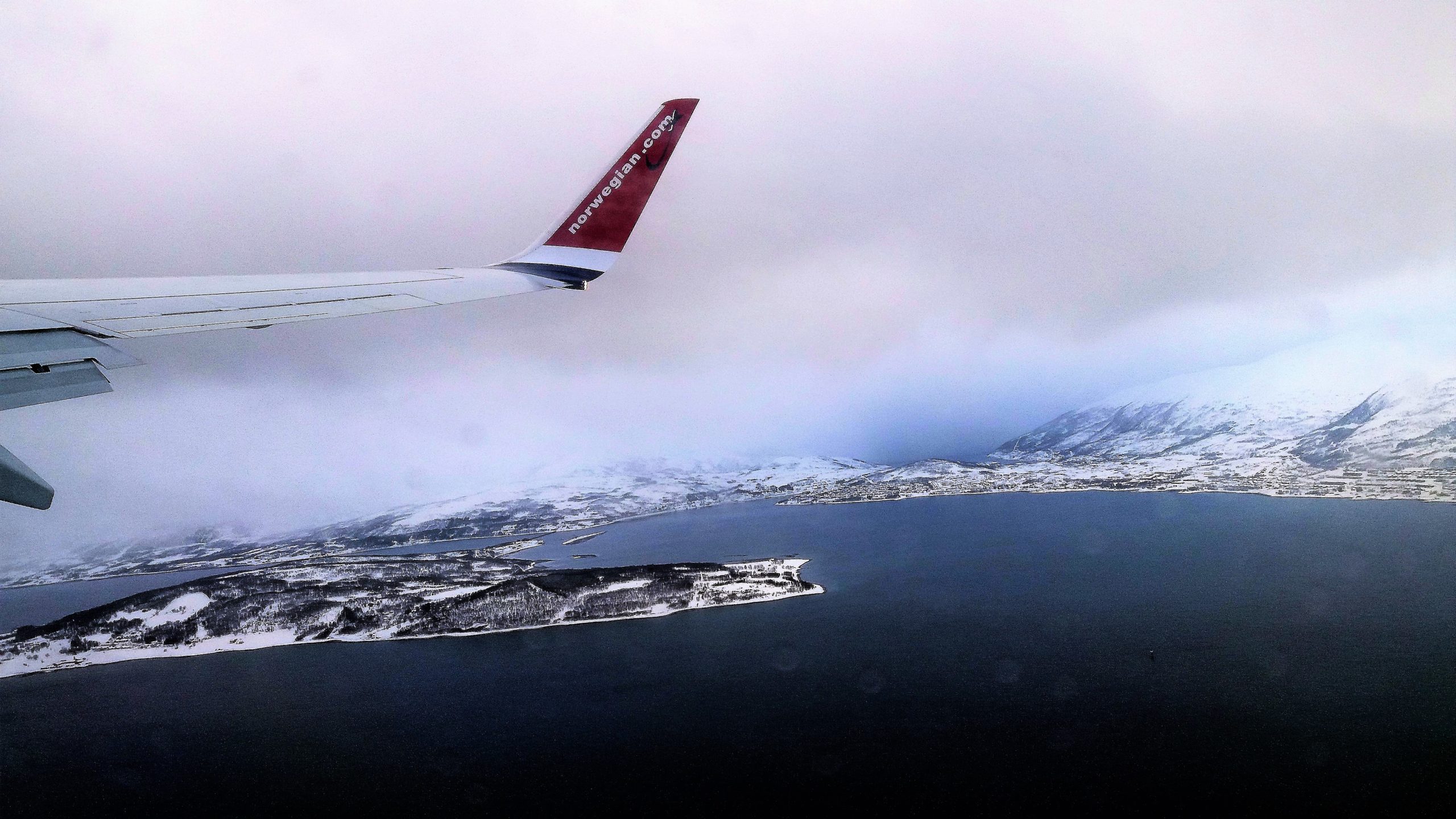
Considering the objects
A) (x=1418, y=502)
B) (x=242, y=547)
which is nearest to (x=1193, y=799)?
(x=1418, y=502)

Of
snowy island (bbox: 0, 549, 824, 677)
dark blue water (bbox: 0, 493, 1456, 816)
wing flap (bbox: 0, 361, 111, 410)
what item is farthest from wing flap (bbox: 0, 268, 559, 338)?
snowy island (bbox: 0, 549, 824, 677)

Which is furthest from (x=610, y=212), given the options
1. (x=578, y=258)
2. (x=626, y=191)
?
(x=578, y=258)

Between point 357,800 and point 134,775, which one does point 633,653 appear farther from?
point 134,775

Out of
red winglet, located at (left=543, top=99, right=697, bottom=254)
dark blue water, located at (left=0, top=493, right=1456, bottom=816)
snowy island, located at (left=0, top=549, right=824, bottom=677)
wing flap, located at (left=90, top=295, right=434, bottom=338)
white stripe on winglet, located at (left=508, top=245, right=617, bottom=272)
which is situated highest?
red winglet, located at (left=543, top=99, right=697, bottom=254)

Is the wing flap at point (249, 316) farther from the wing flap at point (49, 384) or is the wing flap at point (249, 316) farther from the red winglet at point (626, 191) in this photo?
the red winglet at point (626, 191)

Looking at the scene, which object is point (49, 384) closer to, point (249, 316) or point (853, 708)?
point (249, 316)

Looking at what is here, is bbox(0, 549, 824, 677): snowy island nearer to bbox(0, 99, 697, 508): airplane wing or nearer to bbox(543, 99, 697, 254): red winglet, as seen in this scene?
bbox(0, 99, 697, 508): airplane wing
